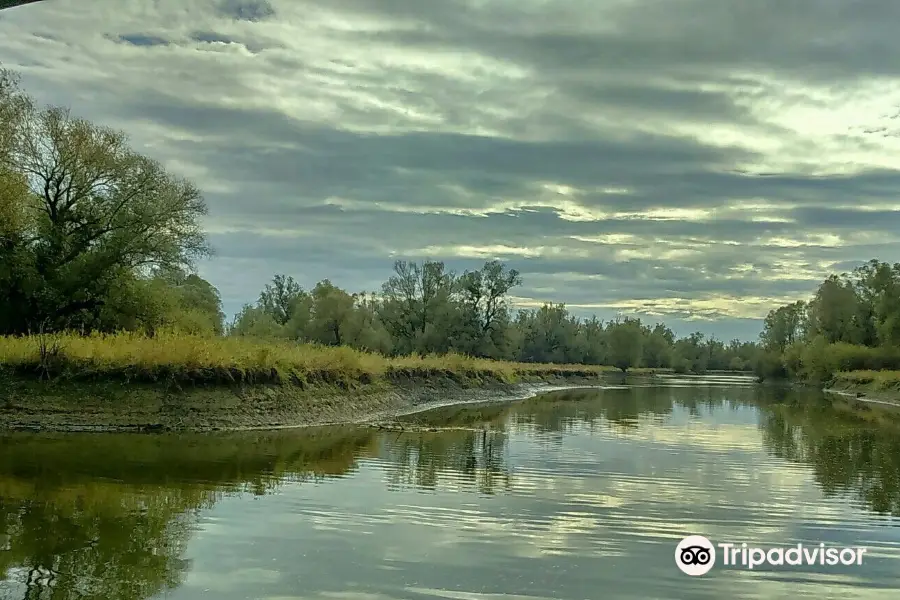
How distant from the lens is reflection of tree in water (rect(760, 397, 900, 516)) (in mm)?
15049

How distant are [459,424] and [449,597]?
843 inches

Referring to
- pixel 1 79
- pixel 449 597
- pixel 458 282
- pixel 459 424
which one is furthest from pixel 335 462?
pixel 458 282

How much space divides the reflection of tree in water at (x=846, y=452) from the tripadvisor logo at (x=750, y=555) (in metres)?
3.73

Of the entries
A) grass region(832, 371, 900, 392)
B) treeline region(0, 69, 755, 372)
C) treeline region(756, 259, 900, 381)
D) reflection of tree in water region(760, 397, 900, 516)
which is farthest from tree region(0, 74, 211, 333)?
treeline region(756, 259, 900, 381)

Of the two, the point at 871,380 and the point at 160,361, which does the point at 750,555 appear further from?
the point at 871,380

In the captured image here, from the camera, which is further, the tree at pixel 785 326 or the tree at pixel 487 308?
the tree at pixel 785 326

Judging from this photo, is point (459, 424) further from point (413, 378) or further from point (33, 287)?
point (33, 287)

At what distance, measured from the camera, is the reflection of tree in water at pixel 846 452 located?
49.4 ft

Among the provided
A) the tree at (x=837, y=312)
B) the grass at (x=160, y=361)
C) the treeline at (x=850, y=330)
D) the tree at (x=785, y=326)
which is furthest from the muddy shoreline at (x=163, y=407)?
the tree at (x=785, y=326)

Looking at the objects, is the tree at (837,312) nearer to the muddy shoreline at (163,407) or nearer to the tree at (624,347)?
the tree at (624,347)

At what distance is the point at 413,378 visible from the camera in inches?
1578

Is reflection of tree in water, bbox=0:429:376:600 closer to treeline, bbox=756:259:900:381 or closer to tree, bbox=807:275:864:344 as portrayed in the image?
treeline, bbox=756:259:900:381

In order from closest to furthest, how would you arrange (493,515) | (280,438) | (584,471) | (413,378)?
(493,515)
(584,471)
(280,438)
(413,378)

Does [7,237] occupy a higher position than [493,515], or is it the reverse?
[7,237]
